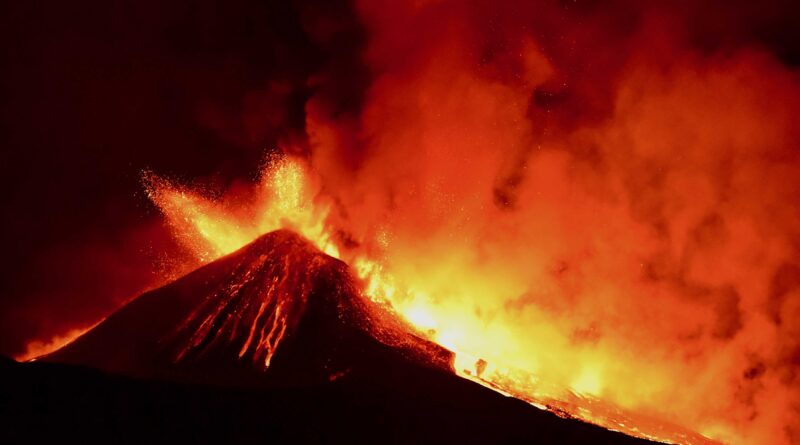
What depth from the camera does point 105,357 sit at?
16.5 m

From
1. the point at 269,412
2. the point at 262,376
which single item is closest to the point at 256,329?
the point at 262,376

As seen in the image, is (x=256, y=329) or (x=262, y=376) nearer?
(x=262, y=376)

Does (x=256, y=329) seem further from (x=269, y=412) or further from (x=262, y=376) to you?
(x=269, y=412)

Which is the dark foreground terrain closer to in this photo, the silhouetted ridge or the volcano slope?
the volcano slope

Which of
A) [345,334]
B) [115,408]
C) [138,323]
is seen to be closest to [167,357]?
[138,323]

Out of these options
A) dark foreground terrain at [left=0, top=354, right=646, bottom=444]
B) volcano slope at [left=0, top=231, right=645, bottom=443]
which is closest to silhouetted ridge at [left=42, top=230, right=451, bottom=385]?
volcano slope at [left=0, top=231, right=645, bottom=443]

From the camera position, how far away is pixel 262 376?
48.0 feet

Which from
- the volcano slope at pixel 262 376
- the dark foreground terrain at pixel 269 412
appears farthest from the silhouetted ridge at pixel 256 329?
the dark foreground terrain at pixel 269 412

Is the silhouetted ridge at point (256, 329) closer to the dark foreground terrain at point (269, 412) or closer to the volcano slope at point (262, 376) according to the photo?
the volcano slope at point (262, 376)

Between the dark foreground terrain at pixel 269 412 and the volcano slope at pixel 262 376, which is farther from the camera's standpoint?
the volcano slope at pixel 262 376

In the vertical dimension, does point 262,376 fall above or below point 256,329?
below

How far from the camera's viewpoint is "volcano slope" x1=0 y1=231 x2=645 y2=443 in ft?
33.0

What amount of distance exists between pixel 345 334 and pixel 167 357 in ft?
16.0

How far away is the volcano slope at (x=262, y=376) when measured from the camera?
10047 millimetres
